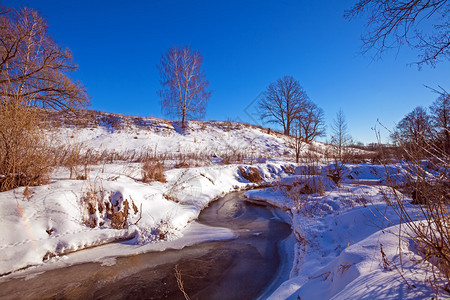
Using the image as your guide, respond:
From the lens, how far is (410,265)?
1.33 m

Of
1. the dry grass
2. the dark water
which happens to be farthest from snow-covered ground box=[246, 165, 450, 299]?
the dry grass

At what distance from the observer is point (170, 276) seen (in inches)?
106

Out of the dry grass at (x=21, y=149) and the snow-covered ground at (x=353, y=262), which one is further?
the dry grass at (x=21, y=149)

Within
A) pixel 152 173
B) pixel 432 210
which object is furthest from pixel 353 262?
pixel 152 173

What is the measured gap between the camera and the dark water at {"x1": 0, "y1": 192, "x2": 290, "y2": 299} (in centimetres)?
233

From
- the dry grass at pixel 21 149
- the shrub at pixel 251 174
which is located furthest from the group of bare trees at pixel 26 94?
the shrub at pixel 251 174

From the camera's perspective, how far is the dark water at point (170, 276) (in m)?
2.33

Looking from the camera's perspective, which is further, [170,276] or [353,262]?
[170,276]

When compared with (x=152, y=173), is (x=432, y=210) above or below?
below

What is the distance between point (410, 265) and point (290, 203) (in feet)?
14.7

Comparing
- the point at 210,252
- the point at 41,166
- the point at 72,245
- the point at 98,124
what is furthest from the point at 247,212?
the point at 98,124

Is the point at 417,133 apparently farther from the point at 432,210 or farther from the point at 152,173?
the point at 152,173

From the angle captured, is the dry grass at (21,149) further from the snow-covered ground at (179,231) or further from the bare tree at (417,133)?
the bare tree at (417,133)

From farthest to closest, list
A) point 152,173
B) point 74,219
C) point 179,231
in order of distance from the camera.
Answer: point 152,173
point 179,231
point 74,219
